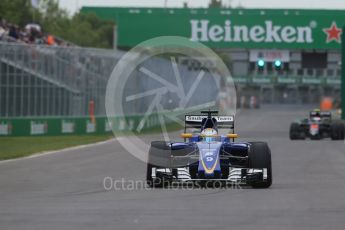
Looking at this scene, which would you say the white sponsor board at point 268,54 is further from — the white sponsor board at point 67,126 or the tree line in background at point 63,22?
the white sponsor board at point 67,126

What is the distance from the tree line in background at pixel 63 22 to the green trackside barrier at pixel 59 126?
1591 cm

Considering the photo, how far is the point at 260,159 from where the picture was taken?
54.3ft

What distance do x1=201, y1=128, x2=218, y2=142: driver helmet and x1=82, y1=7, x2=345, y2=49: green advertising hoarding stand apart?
37.8 metres

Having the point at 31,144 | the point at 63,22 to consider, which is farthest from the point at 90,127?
the point at 63,22

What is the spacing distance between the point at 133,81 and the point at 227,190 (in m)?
36.6

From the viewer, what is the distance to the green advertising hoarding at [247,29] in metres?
55.2

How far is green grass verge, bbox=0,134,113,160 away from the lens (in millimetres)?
29219

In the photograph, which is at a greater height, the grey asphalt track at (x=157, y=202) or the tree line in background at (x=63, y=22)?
→ the tree line in background at (x=63, y=22)

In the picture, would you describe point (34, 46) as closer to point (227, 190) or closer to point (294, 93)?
point (227, 190)

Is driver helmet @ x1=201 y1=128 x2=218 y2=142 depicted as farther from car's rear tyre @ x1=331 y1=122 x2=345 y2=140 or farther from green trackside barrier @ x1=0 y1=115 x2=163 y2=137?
car's rear tyre @ x1=331 y1=122 x2=345 y2=140

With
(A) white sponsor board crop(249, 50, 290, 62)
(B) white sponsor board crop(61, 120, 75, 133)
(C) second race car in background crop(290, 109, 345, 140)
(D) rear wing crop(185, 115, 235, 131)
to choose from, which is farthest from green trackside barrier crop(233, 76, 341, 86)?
(D) rear wing crop(185, 115, 235, 131)

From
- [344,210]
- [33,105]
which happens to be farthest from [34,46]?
[344,210]

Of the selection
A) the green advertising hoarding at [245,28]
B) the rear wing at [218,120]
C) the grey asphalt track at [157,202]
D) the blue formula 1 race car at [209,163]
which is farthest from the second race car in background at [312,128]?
the blue formula 1 race car at [209,163]

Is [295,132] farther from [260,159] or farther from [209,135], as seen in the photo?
[260,159]
